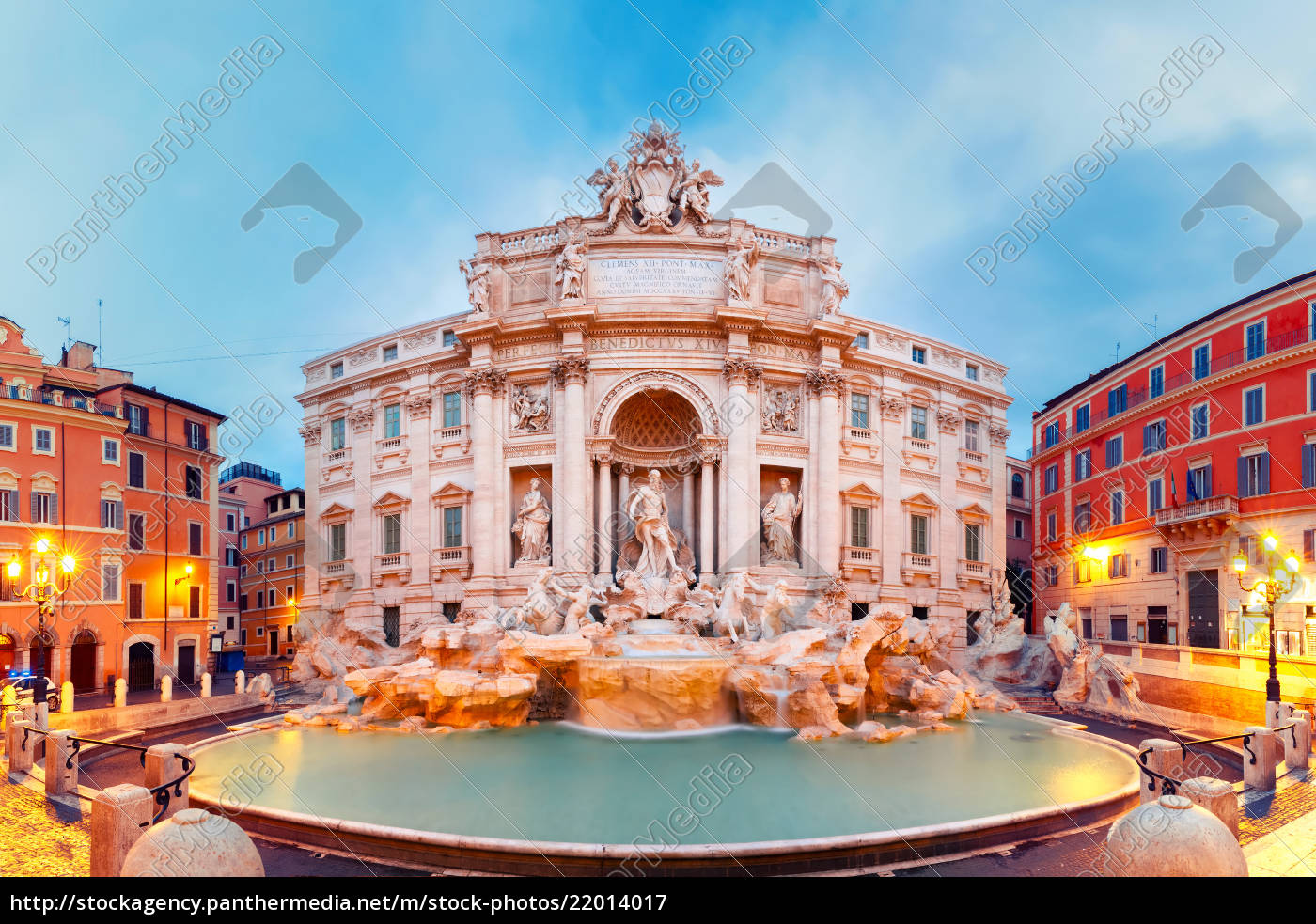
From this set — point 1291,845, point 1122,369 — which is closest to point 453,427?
point 1291,845

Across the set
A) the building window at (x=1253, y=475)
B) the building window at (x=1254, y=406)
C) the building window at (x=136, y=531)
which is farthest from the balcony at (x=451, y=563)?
the building window at (x=1254, y=406)

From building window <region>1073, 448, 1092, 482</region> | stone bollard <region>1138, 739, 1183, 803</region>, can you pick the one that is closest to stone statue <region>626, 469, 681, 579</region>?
stone bollard <region>1138, 739, 1183, 803</region>

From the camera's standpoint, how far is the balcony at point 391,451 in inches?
1041

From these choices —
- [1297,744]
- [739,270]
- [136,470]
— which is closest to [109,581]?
[136,470]

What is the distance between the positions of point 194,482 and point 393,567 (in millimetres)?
10880

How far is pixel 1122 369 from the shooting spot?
3175cm

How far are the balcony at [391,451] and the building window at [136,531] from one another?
9.10 m

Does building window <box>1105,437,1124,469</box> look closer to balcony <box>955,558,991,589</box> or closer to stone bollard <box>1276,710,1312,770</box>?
balcony <box>955,558,991,589</box>

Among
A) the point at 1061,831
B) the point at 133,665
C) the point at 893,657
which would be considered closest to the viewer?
the point at 1061,831

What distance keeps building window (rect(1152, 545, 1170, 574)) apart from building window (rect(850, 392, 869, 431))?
13594 mm

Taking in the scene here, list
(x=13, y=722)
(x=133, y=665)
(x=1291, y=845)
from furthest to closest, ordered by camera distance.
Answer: (x=133, y=665) < (x=13, y=722) < (x=1291, y=845)

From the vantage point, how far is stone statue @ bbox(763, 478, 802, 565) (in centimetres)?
2361

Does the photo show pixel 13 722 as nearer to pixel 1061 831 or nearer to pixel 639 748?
pixel 639 748

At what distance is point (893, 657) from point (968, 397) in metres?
14.6
